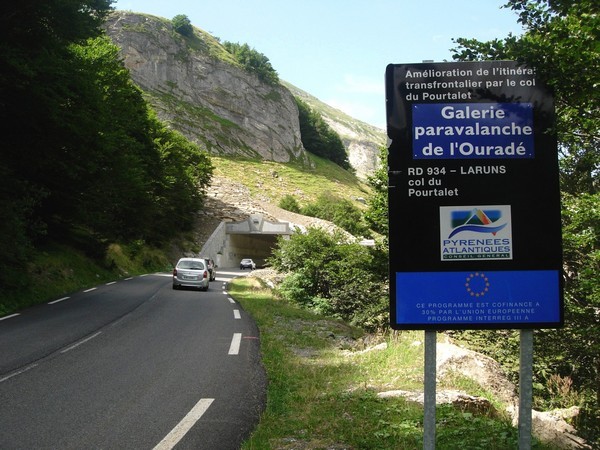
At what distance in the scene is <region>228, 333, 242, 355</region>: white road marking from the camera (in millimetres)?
9711

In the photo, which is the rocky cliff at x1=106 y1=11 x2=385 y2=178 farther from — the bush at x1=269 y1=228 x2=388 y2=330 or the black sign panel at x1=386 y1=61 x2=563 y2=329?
the black sign panel at x1=386 y1=61 x2=563 y2=329

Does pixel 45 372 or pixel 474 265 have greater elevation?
pixel 474 265

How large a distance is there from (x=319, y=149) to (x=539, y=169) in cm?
16583

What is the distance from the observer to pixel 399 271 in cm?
360

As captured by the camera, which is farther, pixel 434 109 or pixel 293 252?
pixel 293 252

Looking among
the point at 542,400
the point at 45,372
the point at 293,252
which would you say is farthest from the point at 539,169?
the point at 293,252

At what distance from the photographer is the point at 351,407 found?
6.00 meters

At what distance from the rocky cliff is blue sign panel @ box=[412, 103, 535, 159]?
126 meters

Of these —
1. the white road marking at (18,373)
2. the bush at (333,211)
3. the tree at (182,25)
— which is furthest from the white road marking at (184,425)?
the tree at (182,25)

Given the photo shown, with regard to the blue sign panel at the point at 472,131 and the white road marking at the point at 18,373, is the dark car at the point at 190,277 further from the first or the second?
the blue sign panel at the point at 472,131

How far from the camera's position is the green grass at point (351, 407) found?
4.87 m

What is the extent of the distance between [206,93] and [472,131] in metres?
146

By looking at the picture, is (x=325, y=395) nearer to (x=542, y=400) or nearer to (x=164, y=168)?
(x=542, y=400)

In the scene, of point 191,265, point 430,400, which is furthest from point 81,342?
point 191,265
